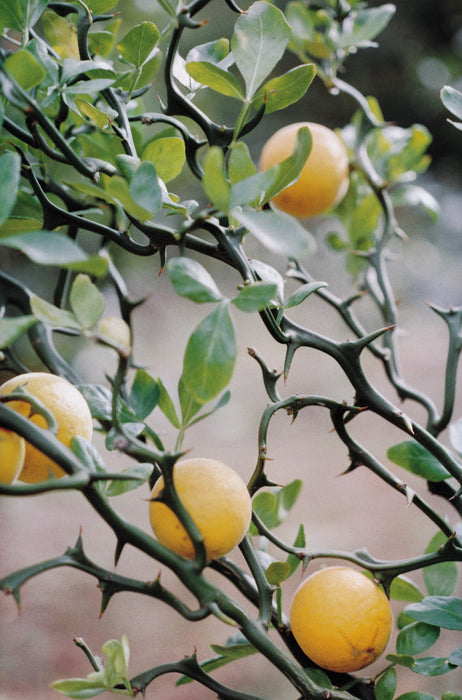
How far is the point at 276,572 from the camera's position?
0.30 metres

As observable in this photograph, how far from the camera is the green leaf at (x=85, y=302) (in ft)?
0.70

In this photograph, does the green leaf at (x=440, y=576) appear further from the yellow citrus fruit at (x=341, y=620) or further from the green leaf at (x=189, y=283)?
the green leaf at (x=189, y=283)

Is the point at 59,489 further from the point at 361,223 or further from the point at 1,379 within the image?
the point at 1,379

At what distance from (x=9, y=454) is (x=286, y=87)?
7.8 inches

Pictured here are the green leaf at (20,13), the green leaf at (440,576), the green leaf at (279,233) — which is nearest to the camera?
the green leaf at (279,233)

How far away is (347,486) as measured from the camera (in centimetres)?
166

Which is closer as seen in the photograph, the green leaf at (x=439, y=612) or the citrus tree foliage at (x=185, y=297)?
the citrus tree foliage at (x=185, y=297)

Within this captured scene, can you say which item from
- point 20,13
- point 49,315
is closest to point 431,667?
point 49,315

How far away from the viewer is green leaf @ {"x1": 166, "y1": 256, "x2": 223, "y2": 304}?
0.21 m

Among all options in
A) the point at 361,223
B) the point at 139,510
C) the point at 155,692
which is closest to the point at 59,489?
the point at 361,223

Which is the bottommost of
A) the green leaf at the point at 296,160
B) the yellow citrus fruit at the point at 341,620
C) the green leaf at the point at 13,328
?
the yellow citrus fruit at the point at 341,620

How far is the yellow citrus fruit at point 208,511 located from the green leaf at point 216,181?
118 millimetres

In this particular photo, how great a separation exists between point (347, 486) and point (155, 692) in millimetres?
744

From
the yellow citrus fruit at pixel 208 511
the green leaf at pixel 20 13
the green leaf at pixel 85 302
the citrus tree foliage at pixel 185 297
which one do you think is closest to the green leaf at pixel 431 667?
the citrus tree foliage at pixel 185 297
